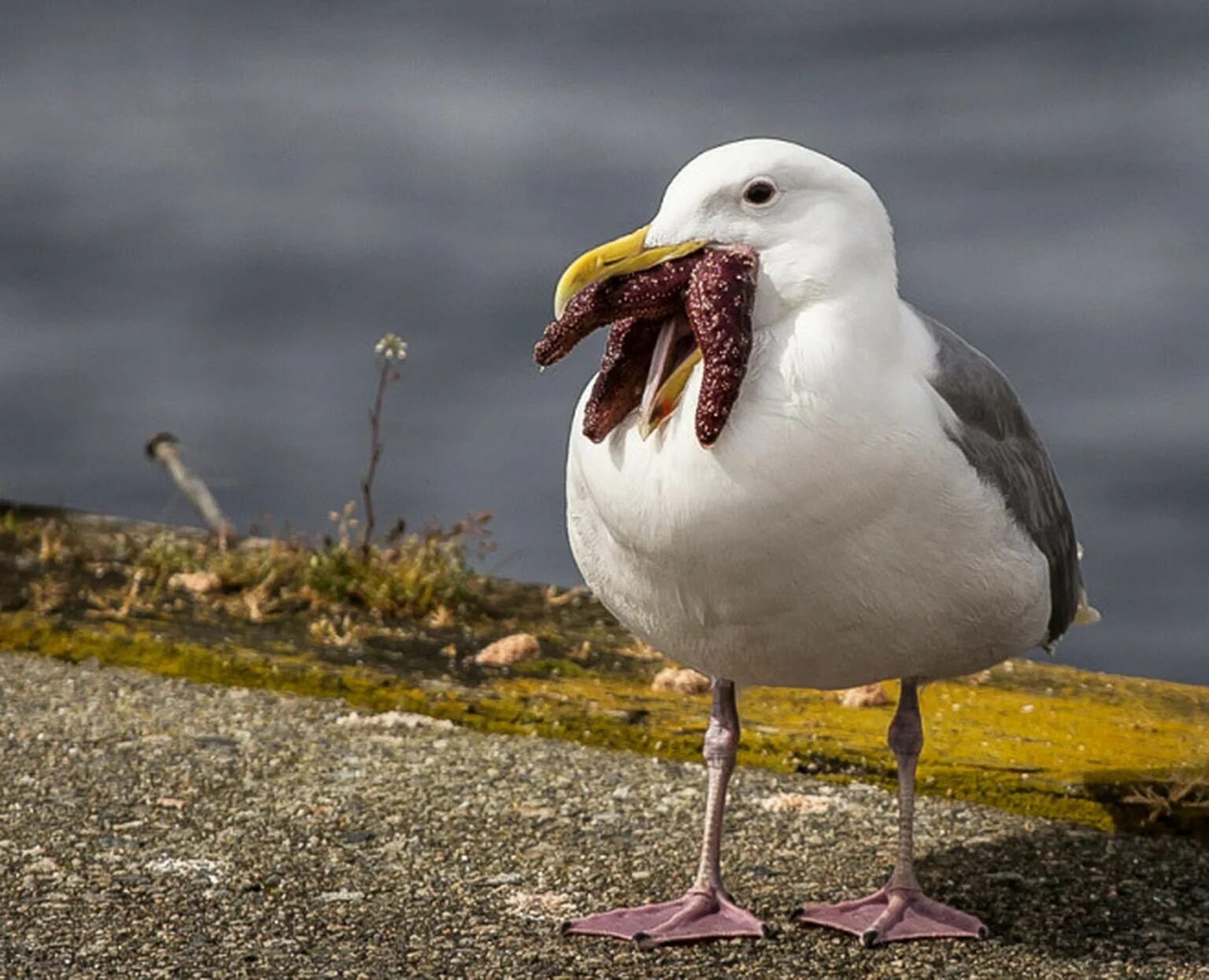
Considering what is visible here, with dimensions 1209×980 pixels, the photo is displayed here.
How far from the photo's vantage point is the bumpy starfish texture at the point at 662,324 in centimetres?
437

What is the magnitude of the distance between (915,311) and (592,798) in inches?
90.5

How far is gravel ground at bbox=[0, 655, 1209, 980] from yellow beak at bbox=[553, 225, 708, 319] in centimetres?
181

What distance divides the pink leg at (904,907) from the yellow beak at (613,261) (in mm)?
1534

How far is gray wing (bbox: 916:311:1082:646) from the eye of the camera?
477 cm

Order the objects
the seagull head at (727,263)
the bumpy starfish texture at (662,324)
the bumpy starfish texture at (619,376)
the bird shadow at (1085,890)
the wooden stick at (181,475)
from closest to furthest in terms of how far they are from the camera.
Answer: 1. the bumpy starfish texture at (662,324)
2. the seagull head at (727,263)
3. the bumpy starfish texture at (619,376)
4. the bird shadow at (1085,890)
5. the wooden stick at (181,475)

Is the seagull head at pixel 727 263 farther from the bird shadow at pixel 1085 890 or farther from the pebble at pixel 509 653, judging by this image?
the pebble at pixel 509 653

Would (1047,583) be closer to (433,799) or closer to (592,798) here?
(592,798)

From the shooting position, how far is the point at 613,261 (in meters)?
4.57

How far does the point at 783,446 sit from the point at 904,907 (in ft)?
5.37

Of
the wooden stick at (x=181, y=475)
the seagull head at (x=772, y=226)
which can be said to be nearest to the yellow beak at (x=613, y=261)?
the seagull head at (x=772, y=226)

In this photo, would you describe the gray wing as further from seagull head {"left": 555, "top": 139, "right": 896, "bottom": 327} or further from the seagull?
seagull head {"left": 555, "top": 139, "right": 896, "bottom": 327}

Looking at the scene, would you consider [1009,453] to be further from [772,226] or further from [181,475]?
[181,475]

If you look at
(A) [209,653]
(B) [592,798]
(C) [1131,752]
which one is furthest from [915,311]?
(A) [209,653]

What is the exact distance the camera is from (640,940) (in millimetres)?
5086
